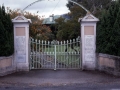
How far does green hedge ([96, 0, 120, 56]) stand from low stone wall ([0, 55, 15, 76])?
434 centimetres

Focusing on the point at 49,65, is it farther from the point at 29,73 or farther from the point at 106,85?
the point at 106,85

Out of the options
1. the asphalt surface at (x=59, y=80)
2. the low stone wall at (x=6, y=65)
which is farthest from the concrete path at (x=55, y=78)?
the low stone wall at (x=6, y=65)

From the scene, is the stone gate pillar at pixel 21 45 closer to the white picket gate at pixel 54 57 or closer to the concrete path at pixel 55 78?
the white picket gate at pixel 54 57

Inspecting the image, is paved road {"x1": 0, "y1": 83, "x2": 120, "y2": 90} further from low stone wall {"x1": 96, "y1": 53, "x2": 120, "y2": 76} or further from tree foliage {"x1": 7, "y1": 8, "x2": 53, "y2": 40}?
tree foliage {"x1": 7, "y1": 8, "x2": 53, "y2": 40}

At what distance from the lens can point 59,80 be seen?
11.6m

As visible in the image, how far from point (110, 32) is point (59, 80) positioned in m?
3.57

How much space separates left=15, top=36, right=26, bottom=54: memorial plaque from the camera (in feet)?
46.0

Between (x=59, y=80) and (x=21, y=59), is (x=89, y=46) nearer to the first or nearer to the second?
(x=59, y=80)

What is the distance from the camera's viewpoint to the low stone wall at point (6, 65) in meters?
12.5

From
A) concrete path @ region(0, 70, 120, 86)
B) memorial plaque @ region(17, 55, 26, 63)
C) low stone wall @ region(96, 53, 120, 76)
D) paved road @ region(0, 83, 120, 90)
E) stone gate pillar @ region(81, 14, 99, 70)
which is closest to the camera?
paved road @ region(0, 83, 120, 90)

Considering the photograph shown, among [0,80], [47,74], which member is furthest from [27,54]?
[0,80]

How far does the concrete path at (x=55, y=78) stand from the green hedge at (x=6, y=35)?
1188 mm

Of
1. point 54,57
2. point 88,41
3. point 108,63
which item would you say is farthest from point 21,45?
point 108,63

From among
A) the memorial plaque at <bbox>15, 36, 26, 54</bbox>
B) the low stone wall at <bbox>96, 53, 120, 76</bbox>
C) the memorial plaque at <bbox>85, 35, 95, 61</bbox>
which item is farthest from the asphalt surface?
the memorial plaque at <bbox>15, 36, 26, 54</bbox>
